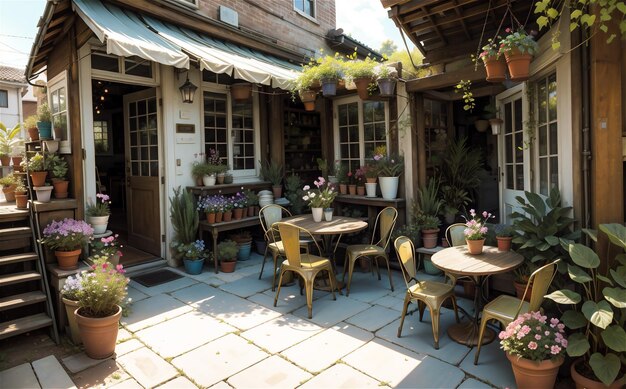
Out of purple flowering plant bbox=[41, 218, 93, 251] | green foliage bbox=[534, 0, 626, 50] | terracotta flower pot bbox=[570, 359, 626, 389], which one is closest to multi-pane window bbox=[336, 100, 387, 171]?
green foliage bbox=[534, 0, 626, 50]

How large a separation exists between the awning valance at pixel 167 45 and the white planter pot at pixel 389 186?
2.09 meters

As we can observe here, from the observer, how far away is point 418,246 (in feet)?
18.7

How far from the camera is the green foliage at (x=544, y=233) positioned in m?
3.48

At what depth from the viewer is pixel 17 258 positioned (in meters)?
4.18

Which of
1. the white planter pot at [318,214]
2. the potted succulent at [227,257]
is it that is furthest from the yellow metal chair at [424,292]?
the potted succulent at [227,257]

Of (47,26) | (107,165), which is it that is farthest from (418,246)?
→ (107,165)

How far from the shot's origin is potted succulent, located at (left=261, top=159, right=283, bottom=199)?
23.5 ft

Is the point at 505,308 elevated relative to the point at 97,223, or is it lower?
lower

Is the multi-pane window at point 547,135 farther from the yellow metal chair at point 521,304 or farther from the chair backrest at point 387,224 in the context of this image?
the chair backrest at point 387,224

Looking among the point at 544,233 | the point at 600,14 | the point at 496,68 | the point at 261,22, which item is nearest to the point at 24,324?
the point at 544,233

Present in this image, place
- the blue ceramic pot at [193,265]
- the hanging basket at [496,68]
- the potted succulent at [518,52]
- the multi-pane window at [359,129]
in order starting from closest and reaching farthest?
the potted succulent at [518,52], the hanging basket at [496,68], the blue ceramic pot at [193,265], the multi-pane window at [359,129]

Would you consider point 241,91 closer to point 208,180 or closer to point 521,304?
point 208,180

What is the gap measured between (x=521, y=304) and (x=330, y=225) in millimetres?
2508

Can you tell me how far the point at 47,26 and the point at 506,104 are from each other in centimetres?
594
